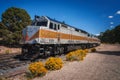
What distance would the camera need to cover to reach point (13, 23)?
28.0 meters

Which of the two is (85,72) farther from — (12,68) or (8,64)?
(8,64)

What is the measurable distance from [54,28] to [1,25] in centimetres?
1389

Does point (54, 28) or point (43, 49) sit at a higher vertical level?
point (54, 28)

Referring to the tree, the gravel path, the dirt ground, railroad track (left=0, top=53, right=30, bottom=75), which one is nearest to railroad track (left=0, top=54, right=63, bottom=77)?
railroad track (left=0, top=53, right=30, bottom=75)

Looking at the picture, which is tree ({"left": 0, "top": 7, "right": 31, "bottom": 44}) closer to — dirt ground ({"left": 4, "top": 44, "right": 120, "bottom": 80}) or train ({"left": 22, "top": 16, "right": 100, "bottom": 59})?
train ({"left": 22, "top": 16, "right": 100, "bottom": 59})

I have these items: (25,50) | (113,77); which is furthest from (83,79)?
(25,50)

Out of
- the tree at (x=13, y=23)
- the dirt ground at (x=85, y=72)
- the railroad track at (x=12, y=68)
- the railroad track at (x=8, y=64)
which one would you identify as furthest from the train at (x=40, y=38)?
the tree at (x=13, y=23)

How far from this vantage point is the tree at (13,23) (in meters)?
26.9

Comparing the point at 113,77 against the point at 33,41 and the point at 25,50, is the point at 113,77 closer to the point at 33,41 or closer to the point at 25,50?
the point at 33,41

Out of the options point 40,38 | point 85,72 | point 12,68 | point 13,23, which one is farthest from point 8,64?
point 13,23

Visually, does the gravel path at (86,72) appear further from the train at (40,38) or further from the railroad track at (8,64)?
the train at (40,38)

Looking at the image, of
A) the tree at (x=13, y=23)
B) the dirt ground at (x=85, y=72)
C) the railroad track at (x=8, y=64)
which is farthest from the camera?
the tree at (x=13, y=23)

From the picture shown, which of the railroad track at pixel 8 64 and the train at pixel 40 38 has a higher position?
the train at pixel 40 38

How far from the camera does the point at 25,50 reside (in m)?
15.4
